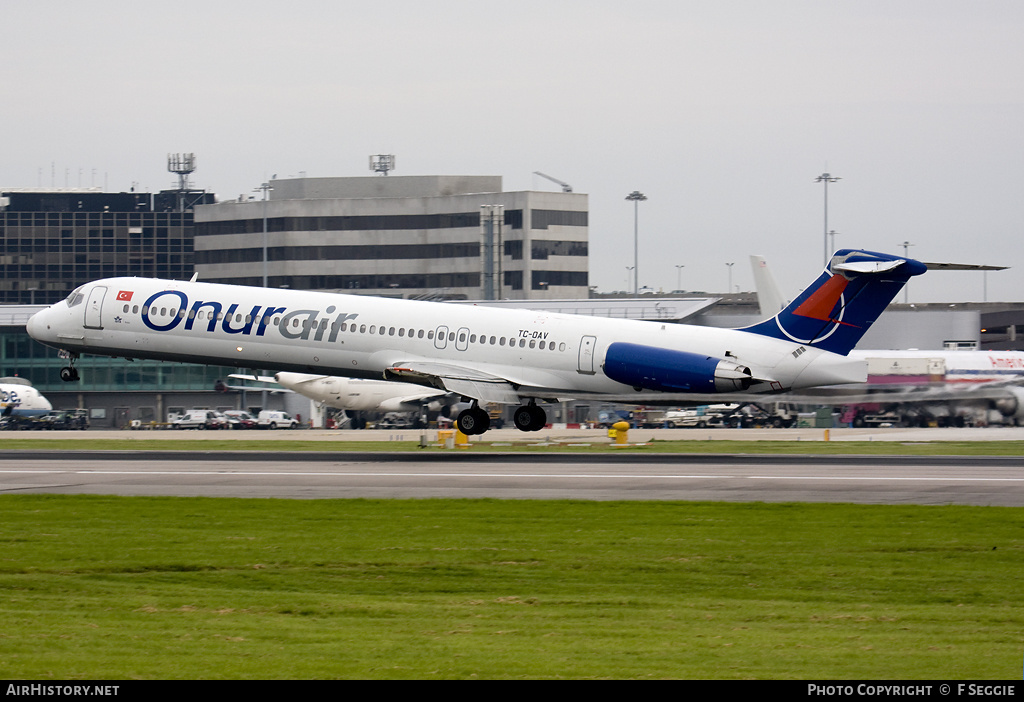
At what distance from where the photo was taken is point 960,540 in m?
19.6

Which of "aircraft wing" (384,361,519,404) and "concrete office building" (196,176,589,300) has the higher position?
"concrete office building" (196,176,589,300)

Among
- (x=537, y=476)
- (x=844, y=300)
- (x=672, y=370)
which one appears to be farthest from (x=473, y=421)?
(x=844, y=300)

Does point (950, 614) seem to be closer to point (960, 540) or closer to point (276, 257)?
point (960, 540)

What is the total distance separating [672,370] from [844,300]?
5751 mm

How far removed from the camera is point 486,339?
40.2 metres

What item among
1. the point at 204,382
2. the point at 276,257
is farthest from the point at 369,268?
the point at 204,382

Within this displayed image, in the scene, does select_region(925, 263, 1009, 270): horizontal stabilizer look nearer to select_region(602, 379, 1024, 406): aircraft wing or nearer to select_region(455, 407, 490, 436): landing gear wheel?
select_region(602, 379, 1024, 406): aircraft wing

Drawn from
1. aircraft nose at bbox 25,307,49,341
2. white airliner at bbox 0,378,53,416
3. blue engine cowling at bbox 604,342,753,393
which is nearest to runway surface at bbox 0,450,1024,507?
blue engine cowling at bbox 604,342,753,393

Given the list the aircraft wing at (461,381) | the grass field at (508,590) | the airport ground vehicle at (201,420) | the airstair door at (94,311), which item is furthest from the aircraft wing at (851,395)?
the airport ground vehicle at (201,420)

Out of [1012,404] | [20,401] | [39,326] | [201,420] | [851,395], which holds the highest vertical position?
[39,326]

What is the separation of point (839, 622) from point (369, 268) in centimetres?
11190

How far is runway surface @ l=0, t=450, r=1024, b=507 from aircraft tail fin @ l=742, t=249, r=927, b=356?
3.93m

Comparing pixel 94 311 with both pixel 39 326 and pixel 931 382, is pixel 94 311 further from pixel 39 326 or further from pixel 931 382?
pixel 931 382

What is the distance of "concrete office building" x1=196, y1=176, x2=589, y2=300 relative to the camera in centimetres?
12150
